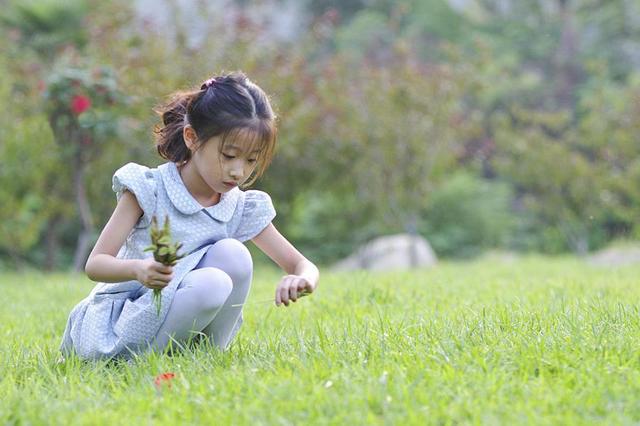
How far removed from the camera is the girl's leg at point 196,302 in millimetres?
2537

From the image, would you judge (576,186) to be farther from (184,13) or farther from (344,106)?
(184,13)

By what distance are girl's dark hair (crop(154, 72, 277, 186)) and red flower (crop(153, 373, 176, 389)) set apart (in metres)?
0.75

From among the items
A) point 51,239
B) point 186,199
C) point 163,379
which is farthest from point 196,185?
point 51,239

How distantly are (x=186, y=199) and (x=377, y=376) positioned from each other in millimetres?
966

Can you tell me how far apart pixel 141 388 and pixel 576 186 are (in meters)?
10.4

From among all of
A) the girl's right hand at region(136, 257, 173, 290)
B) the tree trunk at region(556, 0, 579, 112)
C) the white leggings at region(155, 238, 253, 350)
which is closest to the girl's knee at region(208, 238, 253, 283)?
the white leggings at region(155, 238, 253, 350)

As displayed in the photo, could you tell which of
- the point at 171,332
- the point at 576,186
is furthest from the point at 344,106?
the point at 171,332

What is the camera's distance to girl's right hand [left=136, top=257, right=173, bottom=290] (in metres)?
2.29

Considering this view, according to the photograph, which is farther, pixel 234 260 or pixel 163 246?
pixel 234 260

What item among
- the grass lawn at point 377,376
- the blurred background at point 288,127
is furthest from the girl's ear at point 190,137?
the blurred background at point 288,127

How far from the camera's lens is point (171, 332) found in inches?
103

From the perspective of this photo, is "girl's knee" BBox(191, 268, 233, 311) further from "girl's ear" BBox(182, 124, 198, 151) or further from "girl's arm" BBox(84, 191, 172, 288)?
"girl's ear" BBox(182, 124, 198, 151)

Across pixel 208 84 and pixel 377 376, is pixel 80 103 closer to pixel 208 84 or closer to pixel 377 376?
pixel 208 84

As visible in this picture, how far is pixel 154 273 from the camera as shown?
2.30 m
